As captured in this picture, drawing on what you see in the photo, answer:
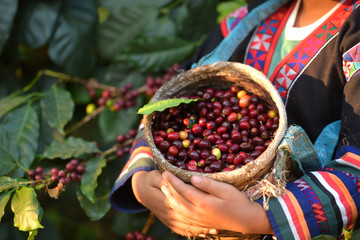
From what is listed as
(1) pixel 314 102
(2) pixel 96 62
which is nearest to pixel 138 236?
(1) pixel 314 102

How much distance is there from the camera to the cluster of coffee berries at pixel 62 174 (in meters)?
1.21

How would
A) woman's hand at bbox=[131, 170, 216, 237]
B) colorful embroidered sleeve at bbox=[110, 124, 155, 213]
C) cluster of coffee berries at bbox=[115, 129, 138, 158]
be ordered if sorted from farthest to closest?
cluster of coffee berries at bbox=[115, 129, 138, 158]
colorful embroidered sleeve at bbox=[110, 124, 155, 213]
woman's hand at bbox=[131, 170, 216, 237]

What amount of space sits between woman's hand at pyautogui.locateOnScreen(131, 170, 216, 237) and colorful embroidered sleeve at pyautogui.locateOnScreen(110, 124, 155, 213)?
5 centimetres

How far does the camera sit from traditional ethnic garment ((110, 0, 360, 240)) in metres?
0.88

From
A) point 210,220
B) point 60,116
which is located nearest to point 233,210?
point 210,220

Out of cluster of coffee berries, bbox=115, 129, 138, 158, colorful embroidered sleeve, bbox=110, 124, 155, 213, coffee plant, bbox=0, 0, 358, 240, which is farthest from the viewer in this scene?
coffee plant, bbox=0, 0, 358, 240

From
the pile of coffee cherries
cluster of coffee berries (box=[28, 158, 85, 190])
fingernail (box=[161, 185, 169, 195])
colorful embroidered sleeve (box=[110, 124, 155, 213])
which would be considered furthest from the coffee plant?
fingernail (box=[161, 185, 169, 195])

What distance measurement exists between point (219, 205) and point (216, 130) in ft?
1.02

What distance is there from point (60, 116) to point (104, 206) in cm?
45

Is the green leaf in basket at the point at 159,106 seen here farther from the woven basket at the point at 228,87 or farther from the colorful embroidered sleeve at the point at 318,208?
the colorful embroidered sleeve at the point at 318,208

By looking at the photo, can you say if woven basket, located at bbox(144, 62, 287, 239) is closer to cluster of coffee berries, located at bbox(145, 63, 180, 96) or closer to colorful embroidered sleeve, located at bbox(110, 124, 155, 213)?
colorful embroidered sleeve, located at bbox(110, 124, 155, 213)

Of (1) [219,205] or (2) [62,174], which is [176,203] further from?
(2) [62,174]

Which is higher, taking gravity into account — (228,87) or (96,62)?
(228,87)

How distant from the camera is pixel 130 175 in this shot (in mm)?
1099
